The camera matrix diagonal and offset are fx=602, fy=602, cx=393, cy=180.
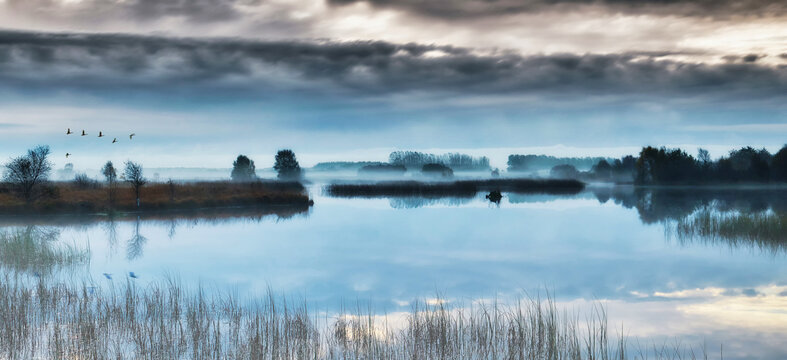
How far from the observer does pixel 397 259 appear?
2605cm

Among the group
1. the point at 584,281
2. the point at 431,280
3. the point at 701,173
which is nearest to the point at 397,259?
the point at 431,280

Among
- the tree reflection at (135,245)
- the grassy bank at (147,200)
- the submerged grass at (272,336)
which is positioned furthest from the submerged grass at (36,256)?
the grassy bank at (147,200)

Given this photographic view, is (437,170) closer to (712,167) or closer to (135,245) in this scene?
(712,167)

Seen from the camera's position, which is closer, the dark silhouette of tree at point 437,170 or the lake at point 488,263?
the lake at point 488,263

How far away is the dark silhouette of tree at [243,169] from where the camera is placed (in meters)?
99.6

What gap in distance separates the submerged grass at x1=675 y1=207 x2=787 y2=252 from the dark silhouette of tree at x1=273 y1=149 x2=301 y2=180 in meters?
78.9

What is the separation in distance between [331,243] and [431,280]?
471 inches

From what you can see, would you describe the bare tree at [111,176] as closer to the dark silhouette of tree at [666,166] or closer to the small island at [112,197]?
the small island at [112,197]

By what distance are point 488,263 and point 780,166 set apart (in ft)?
289

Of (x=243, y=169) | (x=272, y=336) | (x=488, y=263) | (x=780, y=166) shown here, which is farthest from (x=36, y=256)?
(x=780, y=166)

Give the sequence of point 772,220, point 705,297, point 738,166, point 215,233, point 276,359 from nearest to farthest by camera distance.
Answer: point 276,359, point 705,297, point 772,220, point 215,233, point 738,166

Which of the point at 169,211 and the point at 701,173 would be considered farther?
the point at 701,173

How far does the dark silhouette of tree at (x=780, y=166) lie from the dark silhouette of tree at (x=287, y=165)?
76.6 m

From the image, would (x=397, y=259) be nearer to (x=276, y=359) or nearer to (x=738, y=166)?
(x=276, y=359)
